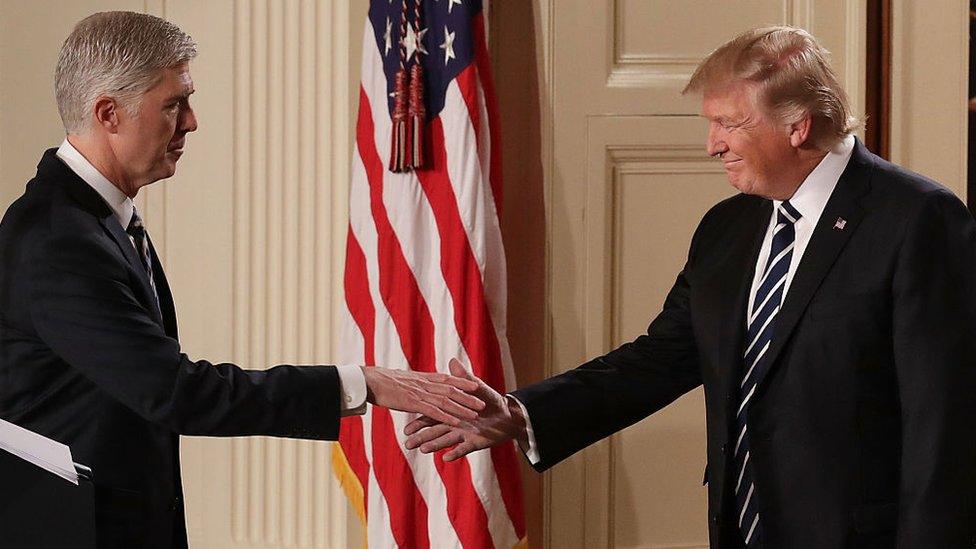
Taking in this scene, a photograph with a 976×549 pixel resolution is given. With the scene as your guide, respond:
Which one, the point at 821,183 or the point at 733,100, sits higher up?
the point at 733,100

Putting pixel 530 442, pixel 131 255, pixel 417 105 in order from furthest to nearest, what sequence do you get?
pixel 417 105 → pixel 530 442 → pixel 131 255

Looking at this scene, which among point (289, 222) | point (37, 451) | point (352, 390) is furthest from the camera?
point (289, 222)

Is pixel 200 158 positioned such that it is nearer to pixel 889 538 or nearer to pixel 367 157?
pixel 367 157

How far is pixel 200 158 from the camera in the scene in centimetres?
455

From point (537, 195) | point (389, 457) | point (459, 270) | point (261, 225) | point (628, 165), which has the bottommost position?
point (389, 457)

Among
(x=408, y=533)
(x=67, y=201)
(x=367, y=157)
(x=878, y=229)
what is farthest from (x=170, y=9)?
(x=878, y=229)

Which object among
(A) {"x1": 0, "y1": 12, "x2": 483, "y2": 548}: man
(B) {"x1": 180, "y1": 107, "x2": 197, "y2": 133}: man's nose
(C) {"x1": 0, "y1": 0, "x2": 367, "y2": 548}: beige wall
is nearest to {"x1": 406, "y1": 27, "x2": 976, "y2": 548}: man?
(A) {"x1": 0, "y1": 12, "x2": 483, "y2": 548}: man

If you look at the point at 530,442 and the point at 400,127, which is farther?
the point at 400,127

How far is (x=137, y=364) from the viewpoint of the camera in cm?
225

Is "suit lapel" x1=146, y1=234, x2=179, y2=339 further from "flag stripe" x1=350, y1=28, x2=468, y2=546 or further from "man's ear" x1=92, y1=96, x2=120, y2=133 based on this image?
"flag stripe" x1=350, y1=28, x2=468, y2=546

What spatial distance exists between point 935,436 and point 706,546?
2143 mm

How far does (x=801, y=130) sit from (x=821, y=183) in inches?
4.7

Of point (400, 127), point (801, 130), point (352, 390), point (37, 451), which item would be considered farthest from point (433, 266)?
point (37, 451)

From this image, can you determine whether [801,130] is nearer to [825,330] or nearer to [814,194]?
[814,194]
